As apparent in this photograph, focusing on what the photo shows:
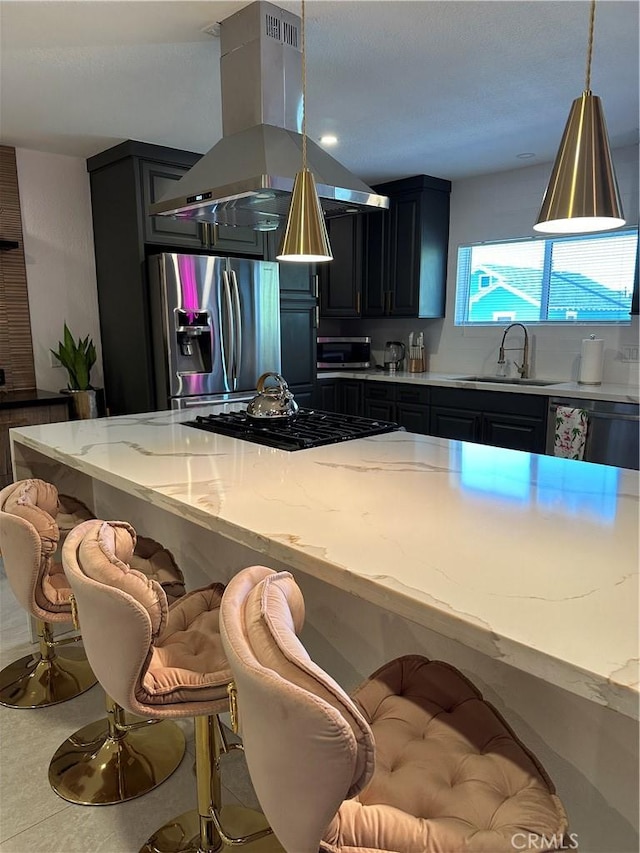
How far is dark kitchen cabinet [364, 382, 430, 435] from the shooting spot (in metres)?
4.47

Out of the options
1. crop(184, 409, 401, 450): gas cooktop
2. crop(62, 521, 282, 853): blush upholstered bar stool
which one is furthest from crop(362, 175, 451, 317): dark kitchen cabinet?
crop(62, 521, 282, 853): blush upholstered bar stool

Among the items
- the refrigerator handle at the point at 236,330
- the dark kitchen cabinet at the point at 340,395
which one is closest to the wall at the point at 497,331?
the dark kitchen cabinet at the point at 340,395

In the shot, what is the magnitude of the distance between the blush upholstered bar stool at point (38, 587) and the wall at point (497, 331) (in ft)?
11.4

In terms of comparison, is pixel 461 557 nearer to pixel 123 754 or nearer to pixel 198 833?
pixel 198 833

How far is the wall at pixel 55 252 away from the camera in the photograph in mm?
3885

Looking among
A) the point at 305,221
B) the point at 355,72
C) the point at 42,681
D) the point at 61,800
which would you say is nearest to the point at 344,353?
the point at 355,72

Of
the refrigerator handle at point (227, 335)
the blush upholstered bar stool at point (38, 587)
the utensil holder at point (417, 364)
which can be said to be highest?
the refrigerator handle at point (227, 335)

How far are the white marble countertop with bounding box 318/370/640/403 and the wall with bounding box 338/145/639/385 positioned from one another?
0.13m

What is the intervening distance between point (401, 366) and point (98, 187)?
2794 millimetres

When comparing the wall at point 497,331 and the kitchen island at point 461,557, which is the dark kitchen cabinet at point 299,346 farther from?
the kitchen island at point 461,557

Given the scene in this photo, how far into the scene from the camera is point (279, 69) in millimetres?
2215

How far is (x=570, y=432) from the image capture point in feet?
11.7

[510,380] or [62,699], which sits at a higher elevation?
[510,380]

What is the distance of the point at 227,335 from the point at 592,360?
8.02ft
